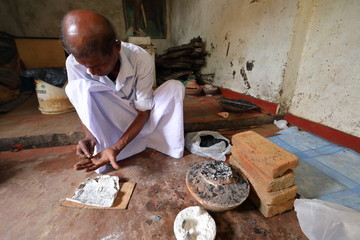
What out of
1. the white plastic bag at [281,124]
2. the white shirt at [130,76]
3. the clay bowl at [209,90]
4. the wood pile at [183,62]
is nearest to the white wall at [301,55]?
the white plastic bag at [281,124]

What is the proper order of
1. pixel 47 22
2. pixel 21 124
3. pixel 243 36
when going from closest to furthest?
pixel 21 124
pixel 243 36
pixel 47 22

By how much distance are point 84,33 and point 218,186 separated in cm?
108

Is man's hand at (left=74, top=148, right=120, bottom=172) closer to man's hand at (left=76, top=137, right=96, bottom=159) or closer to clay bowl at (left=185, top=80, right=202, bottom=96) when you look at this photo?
man's hand at (left=76, top=137, right=96, bottom=159)

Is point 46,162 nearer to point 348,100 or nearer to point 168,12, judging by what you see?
point 348,100

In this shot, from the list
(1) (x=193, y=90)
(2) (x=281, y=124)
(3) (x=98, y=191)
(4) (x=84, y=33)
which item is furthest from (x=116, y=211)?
(1) (x=193, y=90)

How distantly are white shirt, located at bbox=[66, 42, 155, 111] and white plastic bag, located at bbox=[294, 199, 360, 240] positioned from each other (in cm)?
118

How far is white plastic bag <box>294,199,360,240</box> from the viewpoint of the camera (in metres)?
0.73

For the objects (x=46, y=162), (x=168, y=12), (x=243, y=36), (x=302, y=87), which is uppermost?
(x=168, y=12)

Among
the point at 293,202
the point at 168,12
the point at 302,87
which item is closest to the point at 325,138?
the point at 302,87

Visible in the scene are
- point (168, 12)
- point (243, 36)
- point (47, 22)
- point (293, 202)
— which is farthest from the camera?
point (168, 12)

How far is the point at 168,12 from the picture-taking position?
550cm

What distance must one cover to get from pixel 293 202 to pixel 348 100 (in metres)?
1.22

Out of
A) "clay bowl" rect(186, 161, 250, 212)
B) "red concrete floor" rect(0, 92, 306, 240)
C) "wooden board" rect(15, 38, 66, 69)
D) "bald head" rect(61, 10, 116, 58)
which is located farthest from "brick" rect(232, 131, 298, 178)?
"wooden board" rect(15, 38, 66, 69)

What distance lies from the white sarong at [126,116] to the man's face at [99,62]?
0.63 ft
